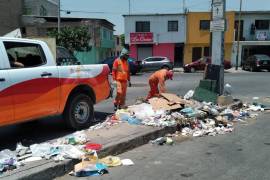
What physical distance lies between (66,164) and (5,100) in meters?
1.49

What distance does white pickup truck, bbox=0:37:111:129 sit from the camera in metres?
6.61

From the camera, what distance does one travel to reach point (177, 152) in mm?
7086

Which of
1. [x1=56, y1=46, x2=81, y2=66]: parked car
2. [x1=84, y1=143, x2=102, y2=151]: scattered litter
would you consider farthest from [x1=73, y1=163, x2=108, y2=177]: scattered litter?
[x1=56, y1=46, x2=81, y2=66]: parked car

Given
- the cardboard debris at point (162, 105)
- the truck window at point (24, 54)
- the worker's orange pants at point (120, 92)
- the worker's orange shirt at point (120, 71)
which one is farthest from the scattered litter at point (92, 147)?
the worker's orange shirt at point (120, 71)

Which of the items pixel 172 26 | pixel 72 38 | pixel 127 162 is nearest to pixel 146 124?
pixel 127 162

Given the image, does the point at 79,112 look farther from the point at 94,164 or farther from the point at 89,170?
the point at 89,170

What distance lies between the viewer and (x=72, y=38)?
33938 mm

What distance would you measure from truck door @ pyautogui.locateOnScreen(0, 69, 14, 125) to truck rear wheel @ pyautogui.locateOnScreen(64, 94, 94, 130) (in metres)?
1.64

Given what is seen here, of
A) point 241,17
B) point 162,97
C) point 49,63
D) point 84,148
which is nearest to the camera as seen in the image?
point 84,148

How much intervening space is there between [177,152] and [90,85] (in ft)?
8.17

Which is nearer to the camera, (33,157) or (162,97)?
(33,157)

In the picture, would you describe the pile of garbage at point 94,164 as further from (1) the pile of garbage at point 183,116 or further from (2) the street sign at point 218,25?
(2) the street sign at point 218,25

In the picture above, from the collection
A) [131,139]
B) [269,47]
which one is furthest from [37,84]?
[269,47]

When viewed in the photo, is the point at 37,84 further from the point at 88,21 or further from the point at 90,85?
the point at 88,21
